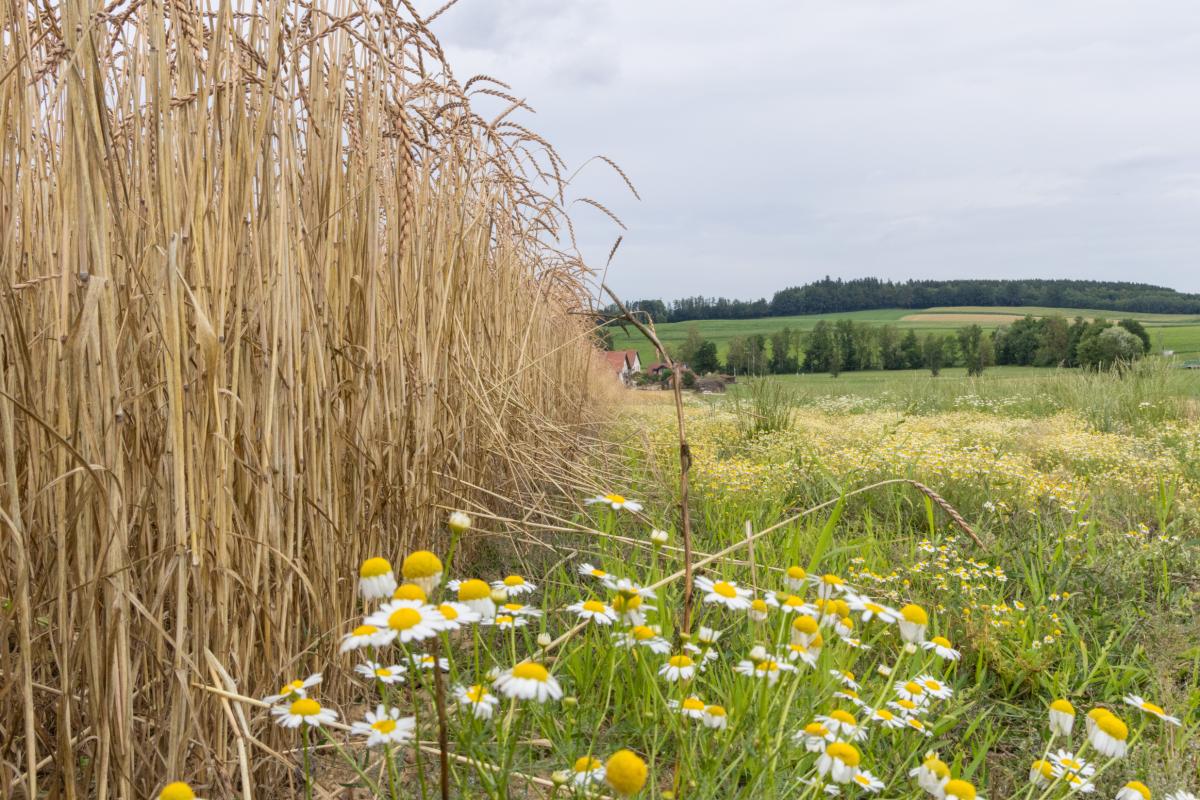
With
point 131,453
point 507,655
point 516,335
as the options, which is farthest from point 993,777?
point 516,335

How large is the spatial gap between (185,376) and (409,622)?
52cm

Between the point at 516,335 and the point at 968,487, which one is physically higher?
the point at 516,335

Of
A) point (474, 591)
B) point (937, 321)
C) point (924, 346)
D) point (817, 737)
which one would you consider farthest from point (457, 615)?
point (937, 321)

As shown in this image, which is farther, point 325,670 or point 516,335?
point 516,335

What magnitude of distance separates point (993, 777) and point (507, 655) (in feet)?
3.15

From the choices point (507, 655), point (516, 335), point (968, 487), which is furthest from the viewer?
point (516, 335)

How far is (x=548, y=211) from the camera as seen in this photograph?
10.0 feet

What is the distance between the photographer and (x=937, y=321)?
39812 mm

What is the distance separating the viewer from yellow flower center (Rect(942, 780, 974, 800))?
0.76 m

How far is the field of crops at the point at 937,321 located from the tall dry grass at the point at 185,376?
26.9m

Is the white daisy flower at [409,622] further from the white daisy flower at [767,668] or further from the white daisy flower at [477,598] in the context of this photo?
the white daisy flower at [767,668]

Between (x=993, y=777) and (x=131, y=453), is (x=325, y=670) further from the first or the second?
(x=993, y=777)

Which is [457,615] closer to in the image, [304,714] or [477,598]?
[477,598]

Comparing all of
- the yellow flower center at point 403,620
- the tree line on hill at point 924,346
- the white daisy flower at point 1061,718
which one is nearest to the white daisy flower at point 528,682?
the yellow flower center at point 403,620
